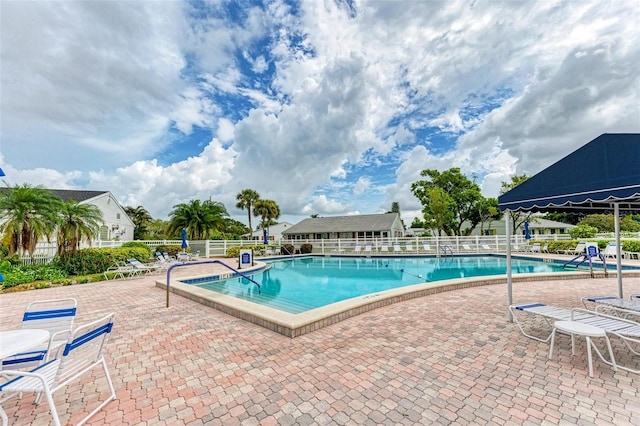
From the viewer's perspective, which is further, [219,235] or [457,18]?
[219,235]

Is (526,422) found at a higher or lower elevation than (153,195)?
lower

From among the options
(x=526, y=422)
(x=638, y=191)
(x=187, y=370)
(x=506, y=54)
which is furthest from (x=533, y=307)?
(x=506, y=54)

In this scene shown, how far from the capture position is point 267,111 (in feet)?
53.6

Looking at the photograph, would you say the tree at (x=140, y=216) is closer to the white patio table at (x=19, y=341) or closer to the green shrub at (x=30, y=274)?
the green shrub at (x=30, y=274)

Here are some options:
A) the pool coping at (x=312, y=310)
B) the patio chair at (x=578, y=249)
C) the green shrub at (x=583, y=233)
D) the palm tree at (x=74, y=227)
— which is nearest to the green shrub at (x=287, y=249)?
the palm tree at (x=74, y=227)

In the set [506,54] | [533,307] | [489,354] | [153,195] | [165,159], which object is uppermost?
[506,54]

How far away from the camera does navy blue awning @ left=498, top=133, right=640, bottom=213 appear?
3.61 m

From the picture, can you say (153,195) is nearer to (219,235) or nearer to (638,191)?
(219,235)

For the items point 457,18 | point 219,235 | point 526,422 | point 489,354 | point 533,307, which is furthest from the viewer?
point 219,235

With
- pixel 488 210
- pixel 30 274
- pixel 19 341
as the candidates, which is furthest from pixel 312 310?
pixel 488 210

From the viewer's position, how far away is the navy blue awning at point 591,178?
11.9 ft

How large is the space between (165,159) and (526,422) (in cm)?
2213

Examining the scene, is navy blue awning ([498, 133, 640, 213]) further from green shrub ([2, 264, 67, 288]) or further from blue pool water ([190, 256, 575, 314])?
green shrub ([2, 264, 67, 288])

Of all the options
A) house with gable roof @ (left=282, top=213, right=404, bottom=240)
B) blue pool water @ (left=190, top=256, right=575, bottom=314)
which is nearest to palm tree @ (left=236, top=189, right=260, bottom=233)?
house with gable roof @ (left=282, top=213, right=404, bottom=240)
